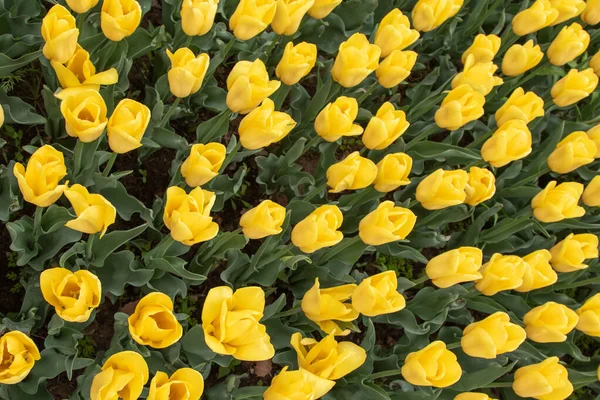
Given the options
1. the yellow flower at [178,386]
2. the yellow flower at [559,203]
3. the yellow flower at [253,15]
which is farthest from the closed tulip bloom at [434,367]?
the yellow flower at [253,15]

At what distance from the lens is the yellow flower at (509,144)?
6.91ft

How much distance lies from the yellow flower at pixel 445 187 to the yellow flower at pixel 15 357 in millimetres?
1180

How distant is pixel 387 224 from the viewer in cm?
180

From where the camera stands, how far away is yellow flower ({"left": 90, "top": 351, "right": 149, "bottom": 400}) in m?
1.42

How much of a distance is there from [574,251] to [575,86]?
0.66 metres

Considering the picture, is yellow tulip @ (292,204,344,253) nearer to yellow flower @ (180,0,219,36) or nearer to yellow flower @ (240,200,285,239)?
yellow flower @ (240,200,285,239)

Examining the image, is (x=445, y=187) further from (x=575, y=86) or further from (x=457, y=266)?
(x=575, y=86)

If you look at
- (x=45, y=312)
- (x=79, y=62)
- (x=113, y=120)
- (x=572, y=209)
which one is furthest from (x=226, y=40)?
(x=572, y=209)

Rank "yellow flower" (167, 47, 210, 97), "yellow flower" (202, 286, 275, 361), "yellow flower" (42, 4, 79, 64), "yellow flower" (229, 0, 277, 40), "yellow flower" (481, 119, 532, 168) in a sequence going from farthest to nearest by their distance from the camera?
1. "yellow flower" (481, 119, 532, 168)
2. "yellow flower" (229, 0, 277, 40)
3. "yellow flower" (167, 47, 210, 97)
4. "yellow flower" (42, 4, 79, 64)
5. "yellow flower" (202, 286, 275, 361)

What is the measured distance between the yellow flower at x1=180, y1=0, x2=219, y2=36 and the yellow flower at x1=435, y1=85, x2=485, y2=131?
82 cm

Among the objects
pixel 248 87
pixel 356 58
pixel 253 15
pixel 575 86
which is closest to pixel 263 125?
pixel 248 87

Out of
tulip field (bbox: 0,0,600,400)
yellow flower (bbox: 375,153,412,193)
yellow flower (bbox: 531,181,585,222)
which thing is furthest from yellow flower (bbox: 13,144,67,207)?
yellow flower (bbox: 531,181,585,222)

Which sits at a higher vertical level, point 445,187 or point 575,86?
point 575,86

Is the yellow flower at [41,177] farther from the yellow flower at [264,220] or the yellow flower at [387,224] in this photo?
the yellow flower at [387,224]
